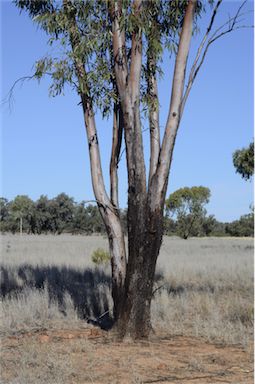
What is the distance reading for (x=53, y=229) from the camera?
65000 millimetres

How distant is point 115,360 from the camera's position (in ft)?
23.5

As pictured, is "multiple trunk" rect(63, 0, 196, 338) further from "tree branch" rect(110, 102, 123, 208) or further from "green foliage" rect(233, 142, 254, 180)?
"green foliage" rect(233, 142, 254, 180)

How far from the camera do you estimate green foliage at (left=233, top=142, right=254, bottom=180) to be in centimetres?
2592

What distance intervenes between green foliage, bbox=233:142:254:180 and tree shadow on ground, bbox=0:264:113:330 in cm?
1077

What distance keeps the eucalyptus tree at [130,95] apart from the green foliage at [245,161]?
16796 mm

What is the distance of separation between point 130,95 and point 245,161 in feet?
60.3

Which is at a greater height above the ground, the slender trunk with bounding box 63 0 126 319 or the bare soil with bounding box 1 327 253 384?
the slender trunk with bounding box 63 0 126 319

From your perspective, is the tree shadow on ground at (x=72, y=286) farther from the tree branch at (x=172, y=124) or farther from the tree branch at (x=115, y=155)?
the tree branch at (x=172, y=124)

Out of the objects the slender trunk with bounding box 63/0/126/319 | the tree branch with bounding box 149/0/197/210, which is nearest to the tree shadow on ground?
the slender trunk with bounding box 63/0/126/319

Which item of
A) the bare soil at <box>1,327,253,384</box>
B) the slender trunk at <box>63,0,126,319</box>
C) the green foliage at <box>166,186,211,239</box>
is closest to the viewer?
the bare soil at <box>1,327,253,384</box>

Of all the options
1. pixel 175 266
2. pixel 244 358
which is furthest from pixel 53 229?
pixel 244 358

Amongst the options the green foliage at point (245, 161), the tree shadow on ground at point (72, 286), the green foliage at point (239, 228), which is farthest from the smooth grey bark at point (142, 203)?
the green foliage at point (239, 228)

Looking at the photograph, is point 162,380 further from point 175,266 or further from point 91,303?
point 175,266

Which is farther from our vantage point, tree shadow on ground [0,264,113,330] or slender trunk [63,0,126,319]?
tree shadow on ground [0,264,113,330]
